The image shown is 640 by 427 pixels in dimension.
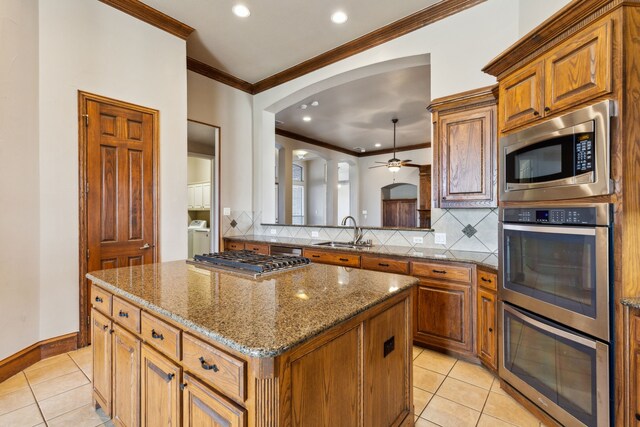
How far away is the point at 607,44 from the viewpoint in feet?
4.75

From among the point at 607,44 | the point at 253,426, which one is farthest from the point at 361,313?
the point at 607,44

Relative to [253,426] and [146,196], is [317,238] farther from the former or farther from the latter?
[253,426]

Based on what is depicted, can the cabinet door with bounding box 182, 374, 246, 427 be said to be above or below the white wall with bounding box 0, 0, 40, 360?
below

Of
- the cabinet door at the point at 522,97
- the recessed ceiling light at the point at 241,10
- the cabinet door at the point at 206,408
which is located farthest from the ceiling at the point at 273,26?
the cabinet door at the point at 206,408

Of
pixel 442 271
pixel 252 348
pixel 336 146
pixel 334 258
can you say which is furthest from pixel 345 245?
pixel 336 146

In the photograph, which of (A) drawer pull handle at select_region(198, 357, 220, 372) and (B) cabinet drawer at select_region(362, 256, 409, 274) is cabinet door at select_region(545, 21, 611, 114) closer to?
(B) cabinet drawer at select_region(362, 256, 409, 274)

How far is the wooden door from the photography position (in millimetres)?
2777

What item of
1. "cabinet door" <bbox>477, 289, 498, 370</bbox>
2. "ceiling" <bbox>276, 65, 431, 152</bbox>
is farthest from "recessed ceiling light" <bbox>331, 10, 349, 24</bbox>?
"cabinet door" <bbox>477, 289, 498, 370</bbox>

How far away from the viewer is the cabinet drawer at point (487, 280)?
226 centimetres

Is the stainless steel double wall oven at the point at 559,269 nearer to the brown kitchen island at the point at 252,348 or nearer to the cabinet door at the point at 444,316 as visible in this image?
the cabinet door at the point at 444,316

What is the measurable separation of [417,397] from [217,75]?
451cm

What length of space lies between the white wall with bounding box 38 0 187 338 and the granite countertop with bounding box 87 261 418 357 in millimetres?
1200

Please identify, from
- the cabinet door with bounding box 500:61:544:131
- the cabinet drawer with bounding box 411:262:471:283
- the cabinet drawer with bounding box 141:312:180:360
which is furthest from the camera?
the cabinet drawer with bounding box 411:262:471:283

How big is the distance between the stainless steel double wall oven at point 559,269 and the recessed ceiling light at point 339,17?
2.14 m
